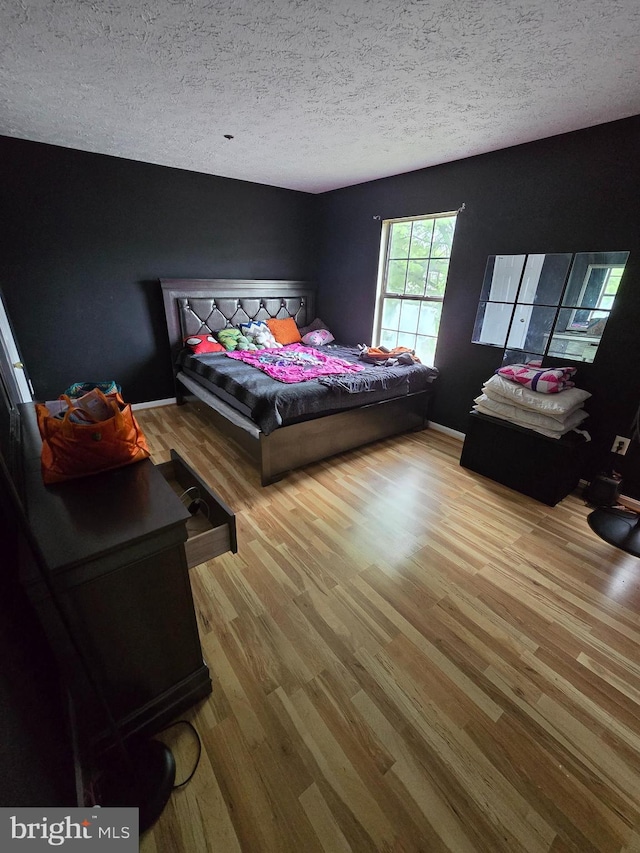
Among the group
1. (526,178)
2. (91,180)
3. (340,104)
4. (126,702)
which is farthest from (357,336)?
(126,702)

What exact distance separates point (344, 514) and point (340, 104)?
8.37 feet

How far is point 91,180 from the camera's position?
3174 mm

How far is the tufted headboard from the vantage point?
3807 millimetres

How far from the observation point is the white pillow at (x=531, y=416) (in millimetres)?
2416

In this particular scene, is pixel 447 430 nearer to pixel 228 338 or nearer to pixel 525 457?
pixel 525 457

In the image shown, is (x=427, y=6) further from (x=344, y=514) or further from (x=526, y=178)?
(x=344, y=514)

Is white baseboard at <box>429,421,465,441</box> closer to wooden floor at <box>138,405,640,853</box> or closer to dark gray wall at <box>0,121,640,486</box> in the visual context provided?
dark gray wall at <box>0,121,640,486</box>

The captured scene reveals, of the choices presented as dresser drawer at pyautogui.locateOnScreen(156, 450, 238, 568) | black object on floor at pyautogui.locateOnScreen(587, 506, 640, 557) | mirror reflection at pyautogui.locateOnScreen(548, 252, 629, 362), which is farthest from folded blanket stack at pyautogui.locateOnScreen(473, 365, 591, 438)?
dresser drawer at pyautogui.locateOnScreen(156, 450, 238, 568)

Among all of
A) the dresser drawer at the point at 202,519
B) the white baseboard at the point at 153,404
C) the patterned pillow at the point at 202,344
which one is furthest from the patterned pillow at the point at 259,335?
the dresser drawer at the point at 202,519

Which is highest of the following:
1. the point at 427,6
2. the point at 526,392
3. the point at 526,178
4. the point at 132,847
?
the point at 427,6

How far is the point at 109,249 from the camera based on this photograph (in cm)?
342

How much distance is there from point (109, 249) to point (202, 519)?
3.33m

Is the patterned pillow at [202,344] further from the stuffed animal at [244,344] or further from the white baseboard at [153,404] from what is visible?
the white baseboard at [153,404]

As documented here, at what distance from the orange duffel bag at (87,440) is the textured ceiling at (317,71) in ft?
5.13
